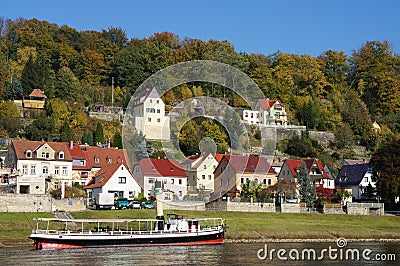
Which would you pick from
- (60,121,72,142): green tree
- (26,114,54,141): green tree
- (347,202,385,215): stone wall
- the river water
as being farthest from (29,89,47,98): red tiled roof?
the river water

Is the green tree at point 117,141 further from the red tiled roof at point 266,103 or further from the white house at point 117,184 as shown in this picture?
the red tiled roof at point 266,103

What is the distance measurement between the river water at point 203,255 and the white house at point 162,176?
105 ft

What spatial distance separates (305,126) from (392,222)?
2284 inches

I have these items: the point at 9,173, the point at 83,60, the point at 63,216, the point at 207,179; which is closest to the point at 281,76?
the point at 83,60

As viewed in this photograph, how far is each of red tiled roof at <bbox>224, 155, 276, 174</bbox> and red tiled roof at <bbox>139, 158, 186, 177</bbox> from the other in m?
6.44

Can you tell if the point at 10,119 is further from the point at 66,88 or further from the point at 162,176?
the point at 162,176

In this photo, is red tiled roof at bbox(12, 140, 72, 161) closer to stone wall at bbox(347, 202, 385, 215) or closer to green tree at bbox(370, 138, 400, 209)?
stone wall at bbox(347, 202, 385, 215)

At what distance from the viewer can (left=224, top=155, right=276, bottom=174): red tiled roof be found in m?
88.1

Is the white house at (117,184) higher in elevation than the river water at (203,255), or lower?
higher

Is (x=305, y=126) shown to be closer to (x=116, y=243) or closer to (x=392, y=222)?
(x=392, y=222)

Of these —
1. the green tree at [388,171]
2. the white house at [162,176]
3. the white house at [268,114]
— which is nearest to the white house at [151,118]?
the white house at [268,114]

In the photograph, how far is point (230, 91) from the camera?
130 metres

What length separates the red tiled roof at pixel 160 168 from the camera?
8323cm

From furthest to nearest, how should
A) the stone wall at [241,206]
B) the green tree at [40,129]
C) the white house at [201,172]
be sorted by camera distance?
the green tree at [40,129], the white house at [201,172], the stone wall at [241,206]
